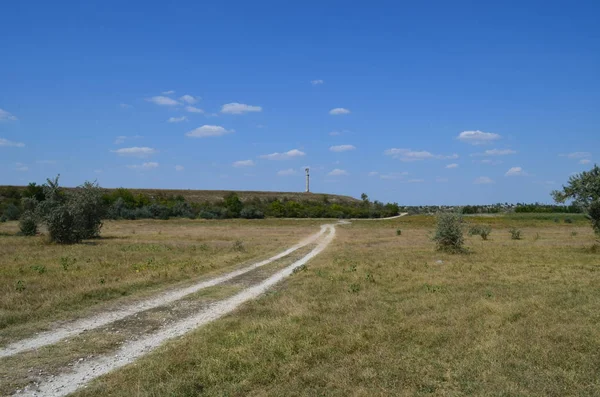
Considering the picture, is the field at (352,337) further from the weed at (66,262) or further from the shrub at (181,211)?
the shrub at (181,211)

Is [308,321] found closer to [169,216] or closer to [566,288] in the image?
[566,288]

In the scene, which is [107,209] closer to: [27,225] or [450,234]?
[27,225]

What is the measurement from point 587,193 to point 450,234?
964 centimetres

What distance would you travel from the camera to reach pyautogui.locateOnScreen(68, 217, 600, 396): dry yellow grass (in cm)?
657

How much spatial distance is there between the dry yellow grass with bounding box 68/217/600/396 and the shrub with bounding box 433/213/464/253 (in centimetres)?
1372

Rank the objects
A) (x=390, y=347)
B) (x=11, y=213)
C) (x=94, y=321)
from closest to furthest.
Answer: (x=390, y=347) < (x=94, y=321) < (x=11, y=213)

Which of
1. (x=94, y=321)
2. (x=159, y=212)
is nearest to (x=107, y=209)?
(x=94, y=321)

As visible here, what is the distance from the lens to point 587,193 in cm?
2912

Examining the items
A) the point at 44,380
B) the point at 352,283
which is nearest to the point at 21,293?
the point at 44,380

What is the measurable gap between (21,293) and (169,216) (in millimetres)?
81324

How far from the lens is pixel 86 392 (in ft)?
20.7

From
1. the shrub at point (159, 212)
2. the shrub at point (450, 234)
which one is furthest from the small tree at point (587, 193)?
the shrub at point (159, 212)

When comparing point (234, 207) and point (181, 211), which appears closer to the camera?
point (181, 211)

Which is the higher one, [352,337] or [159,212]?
[159,212]
